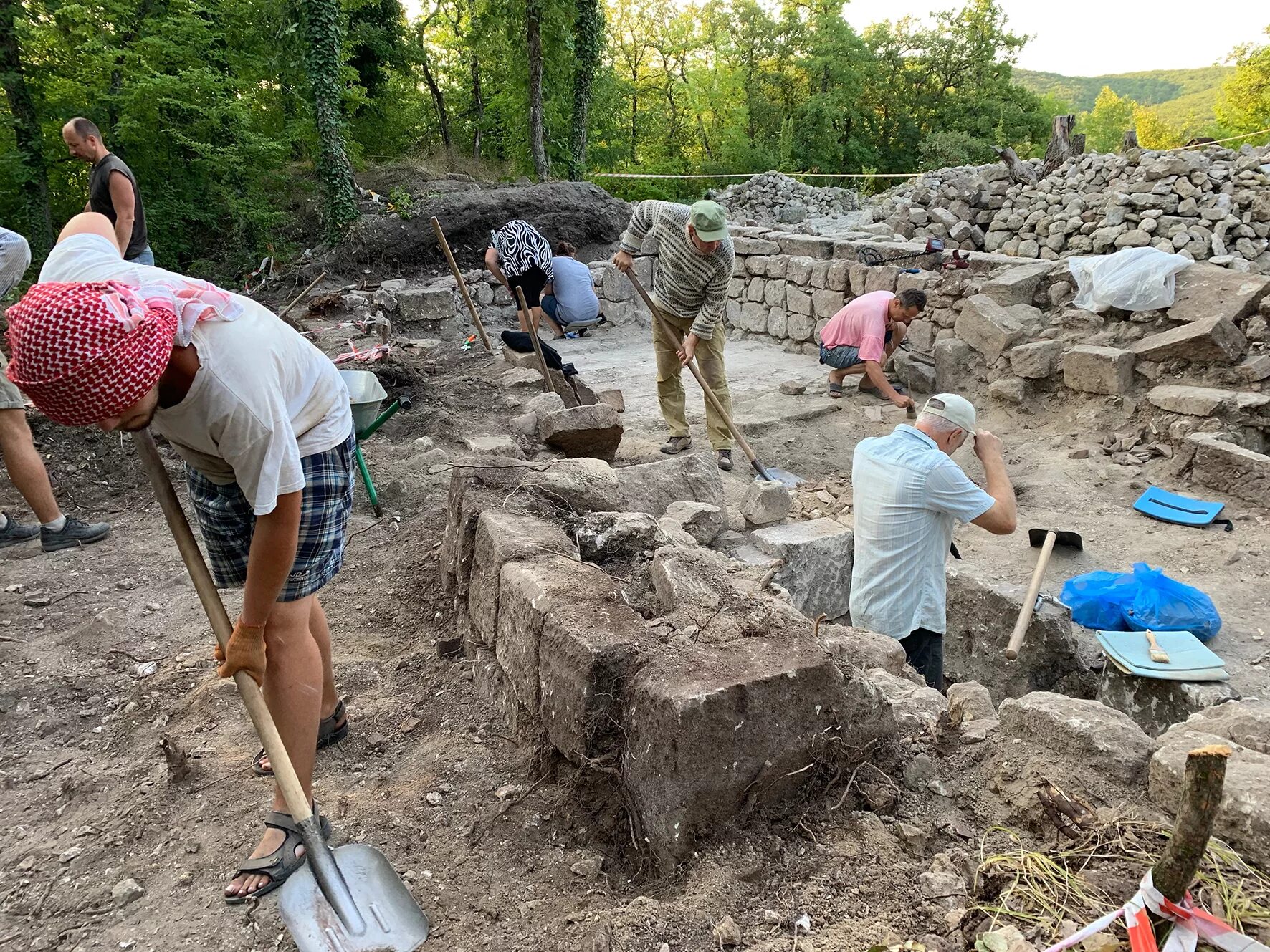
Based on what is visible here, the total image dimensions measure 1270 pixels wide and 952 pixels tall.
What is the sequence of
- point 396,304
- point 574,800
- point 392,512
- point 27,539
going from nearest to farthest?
point 574,800, point 27,539, point 392,512, point 396,304

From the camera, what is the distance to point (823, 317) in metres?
9.68

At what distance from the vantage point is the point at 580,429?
514cm

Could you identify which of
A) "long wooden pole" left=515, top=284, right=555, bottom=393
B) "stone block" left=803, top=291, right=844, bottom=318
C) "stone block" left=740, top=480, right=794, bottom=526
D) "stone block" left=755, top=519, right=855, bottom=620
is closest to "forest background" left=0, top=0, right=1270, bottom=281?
"long wooden pole" left=515, top=284, right=555, bottom=393

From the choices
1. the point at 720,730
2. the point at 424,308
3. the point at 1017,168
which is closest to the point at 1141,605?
the point at 720,730

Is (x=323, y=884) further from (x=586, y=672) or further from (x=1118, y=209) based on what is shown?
(x=1118, y=209)

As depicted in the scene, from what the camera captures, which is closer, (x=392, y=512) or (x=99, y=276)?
(x=99, y=276)

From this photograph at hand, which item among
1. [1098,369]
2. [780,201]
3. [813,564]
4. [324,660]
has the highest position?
[780,201]

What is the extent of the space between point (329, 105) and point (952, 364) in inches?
374

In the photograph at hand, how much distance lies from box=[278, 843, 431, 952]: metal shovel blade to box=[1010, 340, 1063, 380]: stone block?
22.7 feet

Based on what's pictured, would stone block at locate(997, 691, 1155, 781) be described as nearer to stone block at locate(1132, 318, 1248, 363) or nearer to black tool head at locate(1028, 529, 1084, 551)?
black tool head at locate(1028, 529, 1084, 551)

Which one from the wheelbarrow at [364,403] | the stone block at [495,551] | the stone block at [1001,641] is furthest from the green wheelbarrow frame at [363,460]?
the stone block at [1001,641]

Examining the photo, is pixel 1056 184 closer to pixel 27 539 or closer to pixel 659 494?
pixel 659 494

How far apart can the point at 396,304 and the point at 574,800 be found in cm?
807

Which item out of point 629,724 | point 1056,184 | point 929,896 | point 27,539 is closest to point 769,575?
point 629,724
